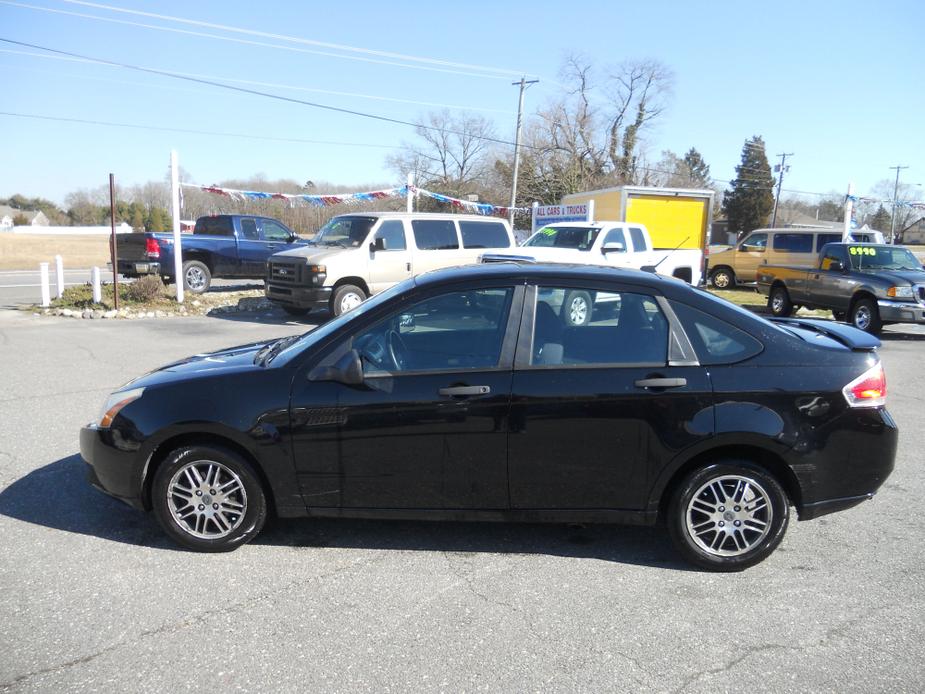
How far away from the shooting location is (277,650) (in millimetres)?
3078

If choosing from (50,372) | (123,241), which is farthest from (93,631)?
Answer: (123,241)

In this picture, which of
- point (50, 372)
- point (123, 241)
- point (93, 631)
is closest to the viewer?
point (93, 631)

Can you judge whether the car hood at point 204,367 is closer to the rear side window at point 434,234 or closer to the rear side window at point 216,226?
the rear side window at point 434,234

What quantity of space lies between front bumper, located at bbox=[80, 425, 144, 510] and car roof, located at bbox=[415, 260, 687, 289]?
1.93 m

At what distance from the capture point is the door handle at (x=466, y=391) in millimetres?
3770

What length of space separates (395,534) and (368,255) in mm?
9557

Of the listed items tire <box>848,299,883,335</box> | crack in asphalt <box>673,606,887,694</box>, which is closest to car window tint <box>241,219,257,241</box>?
tire <box>848,299,883,335</box>

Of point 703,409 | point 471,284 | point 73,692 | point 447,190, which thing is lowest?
point 73,692

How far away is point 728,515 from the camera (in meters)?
3.85

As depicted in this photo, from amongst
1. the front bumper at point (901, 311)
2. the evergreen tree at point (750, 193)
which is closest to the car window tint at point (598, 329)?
the front bumper at point (901, 311)

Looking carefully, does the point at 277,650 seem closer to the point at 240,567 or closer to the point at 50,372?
the point at 240,567

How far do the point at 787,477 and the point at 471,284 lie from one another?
2075mm

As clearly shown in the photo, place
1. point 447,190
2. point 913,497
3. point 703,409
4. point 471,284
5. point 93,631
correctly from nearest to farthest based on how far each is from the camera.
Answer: point 93,631 < point 703,409 < point 471,284 < point 913,497 < point 447,190

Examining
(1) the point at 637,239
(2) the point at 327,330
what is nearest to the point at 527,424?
(2) the point at 327,330
